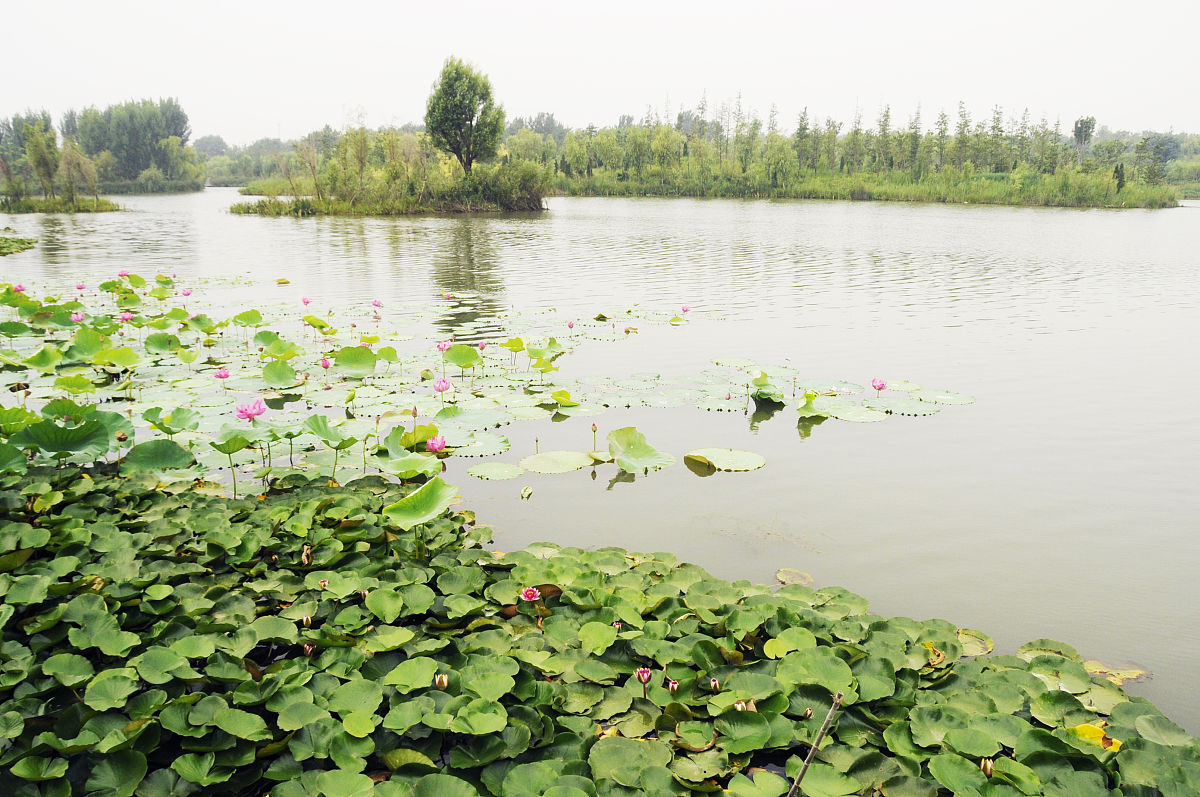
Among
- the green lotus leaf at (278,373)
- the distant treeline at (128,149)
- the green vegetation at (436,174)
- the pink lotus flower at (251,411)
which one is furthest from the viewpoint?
the distant treeline at (128,149)

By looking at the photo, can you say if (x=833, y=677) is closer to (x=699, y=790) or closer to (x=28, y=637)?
(x=699, y=790)

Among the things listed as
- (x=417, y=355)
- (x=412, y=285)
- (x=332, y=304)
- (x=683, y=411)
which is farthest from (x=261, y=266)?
(x=683, y=411)

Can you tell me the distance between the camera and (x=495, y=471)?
13.3 ft

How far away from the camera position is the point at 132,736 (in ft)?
5.49

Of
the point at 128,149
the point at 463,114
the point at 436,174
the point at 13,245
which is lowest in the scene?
the point at 13,245

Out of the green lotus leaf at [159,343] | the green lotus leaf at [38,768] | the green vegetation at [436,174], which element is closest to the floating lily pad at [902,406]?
the green lotus leaf at [38,768]

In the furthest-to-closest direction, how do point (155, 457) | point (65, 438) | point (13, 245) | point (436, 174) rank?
point (436, 174), point (13, 245), point (155, 457), point (65, 438)

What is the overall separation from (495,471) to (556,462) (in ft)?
1.25

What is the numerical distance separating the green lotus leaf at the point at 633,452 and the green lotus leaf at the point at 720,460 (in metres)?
0.23

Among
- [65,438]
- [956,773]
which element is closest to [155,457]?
[65,438]

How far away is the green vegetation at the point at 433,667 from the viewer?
1.71 meters

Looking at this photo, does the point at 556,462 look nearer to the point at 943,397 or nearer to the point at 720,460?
the point at 720,460

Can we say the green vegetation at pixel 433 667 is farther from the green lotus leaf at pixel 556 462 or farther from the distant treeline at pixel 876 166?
the distant treeline at pixel 876 166

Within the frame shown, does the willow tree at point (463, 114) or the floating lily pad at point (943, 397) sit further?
the willow tree at point (463, 114)
